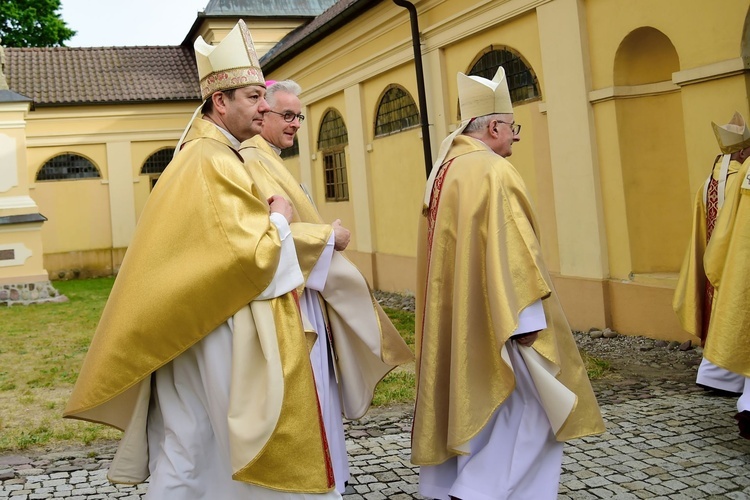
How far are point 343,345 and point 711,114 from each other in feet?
15.7

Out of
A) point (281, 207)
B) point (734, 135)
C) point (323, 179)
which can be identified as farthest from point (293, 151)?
point (281, 207)

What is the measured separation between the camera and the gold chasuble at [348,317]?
3658 millimetres

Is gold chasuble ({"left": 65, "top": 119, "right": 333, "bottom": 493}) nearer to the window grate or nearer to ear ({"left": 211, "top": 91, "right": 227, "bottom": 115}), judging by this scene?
ear ({"left": 211, "top": 91, "right": 227, "bottom": 115})

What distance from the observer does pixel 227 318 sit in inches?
115

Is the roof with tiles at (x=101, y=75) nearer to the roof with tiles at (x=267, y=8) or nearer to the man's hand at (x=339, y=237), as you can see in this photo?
the roof with tiles at (x=267, y=8)

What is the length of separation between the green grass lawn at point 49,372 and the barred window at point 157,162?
8.51 m

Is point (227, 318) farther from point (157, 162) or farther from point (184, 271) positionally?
point (157, 162)

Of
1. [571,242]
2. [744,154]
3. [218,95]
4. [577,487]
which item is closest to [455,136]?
[218,95]

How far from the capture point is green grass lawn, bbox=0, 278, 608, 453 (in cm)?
593

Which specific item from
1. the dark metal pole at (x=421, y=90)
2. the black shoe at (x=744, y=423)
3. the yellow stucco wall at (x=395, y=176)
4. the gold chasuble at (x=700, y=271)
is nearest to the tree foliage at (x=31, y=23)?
the yellow stucco wall at (x=395, y=176)

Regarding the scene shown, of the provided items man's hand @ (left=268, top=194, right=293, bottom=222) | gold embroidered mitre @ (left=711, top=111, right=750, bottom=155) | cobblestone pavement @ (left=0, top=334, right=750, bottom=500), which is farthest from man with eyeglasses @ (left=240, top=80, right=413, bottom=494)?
gold embroidered mitre @ (left=711, top=111, right=750, bottom=155)

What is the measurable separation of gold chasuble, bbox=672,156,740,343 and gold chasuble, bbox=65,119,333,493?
160 inches

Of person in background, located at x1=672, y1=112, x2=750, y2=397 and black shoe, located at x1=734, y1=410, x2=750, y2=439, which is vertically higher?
person in background, located at x1=672, y1=112, x2=750, y2=397

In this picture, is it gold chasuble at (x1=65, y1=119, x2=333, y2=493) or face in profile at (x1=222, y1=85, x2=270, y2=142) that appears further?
face in profile at (x1=222, y1=85, x2=270, y2=142)
